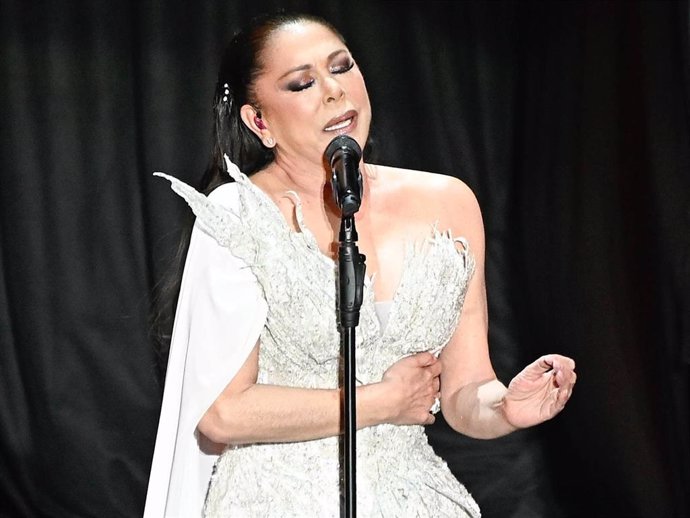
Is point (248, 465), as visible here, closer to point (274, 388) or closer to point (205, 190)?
point (274, 388)

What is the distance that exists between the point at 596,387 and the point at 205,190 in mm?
1726

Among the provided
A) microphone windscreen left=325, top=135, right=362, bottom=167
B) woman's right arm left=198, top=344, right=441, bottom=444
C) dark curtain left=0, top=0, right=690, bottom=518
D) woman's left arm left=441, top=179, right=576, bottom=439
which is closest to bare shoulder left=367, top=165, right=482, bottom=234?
woman's left arm left=441, top=179, right=576, bottom=439

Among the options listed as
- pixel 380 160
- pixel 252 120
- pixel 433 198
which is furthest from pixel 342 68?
pixel 380 160

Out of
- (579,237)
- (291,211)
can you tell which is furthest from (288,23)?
(579,237)

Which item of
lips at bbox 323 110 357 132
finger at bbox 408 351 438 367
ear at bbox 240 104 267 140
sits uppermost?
ear at bbox 240 104 267 140

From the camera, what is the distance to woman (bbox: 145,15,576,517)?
1820mm

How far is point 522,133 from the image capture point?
146 inches

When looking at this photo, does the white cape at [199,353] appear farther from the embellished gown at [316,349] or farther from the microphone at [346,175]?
the microphone at [346,175]

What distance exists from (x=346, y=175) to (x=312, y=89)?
1.59 feet

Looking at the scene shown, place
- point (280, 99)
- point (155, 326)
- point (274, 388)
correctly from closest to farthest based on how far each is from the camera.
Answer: point (274, 388) → point (280, 99) → point (155, 326)

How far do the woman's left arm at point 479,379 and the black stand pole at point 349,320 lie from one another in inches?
14.7

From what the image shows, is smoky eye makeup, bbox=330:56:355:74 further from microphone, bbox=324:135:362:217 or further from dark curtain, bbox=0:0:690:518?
dark curtain, bbox=0:0:690:518

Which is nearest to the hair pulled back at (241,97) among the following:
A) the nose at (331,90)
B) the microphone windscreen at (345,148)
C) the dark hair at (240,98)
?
the dark hair at (240,98)

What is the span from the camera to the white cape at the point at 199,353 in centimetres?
181
